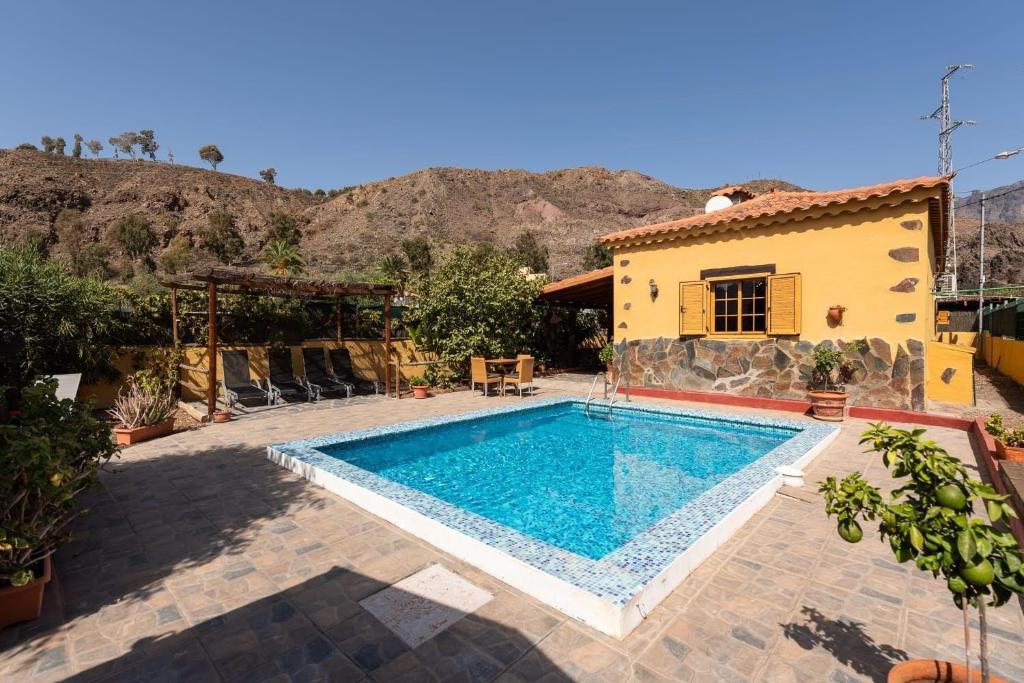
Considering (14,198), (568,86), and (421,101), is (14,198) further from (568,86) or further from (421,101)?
(568,86)

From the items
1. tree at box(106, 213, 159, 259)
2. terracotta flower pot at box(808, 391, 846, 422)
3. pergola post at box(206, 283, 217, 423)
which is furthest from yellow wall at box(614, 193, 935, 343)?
tree at box(106, 213, 159, 259)

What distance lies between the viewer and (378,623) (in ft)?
8.39

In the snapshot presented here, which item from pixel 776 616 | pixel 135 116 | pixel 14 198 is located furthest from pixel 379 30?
pixel 14 198

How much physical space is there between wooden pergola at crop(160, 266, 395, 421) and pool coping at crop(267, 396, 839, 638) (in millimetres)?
3676

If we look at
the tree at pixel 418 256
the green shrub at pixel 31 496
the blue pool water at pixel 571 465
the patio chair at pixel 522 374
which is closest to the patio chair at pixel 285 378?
the blue pool water at pixel 571 465

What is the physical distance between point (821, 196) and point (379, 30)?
15675 mm

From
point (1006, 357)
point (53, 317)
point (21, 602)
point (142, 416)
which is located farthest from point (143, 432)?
point (1006, 357)

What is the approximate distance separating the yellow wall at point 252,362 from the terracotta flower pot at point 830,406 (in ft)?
30.7

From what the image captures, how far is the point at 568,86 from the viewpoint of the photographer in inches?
1219

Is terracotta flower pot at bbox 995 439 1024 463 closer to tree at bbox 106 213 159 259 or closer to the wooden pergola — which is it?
the wooden pergola

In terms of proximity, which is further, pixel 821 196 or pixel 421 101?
pixel 421 101

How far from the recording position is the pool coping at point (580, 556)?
2645mm

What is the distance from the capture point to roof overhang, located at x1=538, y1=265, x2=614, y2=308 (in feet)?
43.4

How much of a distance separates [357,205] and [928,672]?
6286 cm
